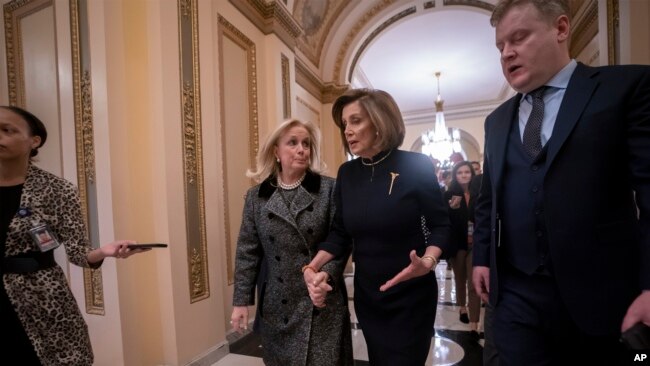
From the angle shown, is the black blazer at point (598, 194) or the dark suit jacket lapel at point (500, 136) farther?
the dark suit jacket lapel at point (500, 136)

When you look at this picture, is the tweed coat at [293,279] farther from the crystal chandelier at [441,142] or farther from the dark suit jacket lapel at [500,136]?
the crystal chandelier at [441,142]

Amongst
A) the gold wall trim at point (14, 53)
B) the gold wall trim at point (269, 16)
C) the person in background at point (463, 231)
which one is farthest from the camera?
the gold wall trim at point (269, 16)

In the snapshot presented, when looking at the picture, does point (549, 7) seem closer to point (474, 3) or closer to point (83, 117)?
point (83, 117)

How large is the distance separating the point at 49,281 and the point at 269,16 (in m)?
3.84

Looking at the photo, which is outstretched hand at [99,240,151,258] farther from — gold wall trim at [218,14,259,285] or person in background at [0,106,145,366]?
gold wall trim at [218,14,259,285]

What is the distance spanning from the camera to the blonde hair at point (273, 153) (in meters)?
1.88

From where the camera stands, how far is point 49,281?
1.53 metres

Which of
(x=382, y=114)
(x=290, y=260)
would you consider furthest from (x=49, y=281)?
(x=382, y=114)

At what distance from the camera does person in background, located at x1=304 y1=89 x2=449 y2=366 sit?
1.47 m


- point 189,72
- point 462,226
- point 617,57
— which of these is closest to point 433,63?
point 617,57

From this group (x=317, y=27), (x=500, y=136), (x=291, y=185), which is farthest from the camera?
(x=317, y=27)

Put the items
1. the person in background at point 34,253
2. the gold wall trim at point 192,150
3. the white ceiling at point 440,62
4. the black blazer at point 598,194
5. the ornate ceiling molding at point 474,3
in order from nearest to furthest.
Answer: the black blazer at point 598,194, the person in background at point 34,253, the gold wall trim at point 192,150, the ornate ceiling molding at point 474,3, the white ceiling at point 440,62

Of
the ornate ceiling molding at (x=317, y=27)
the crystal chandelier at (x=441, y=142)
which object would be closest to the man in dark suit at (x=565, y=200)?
the ornate ceiling molding at (x=317, y=27)

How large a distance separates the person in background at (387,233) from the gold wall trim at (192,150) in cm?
171
